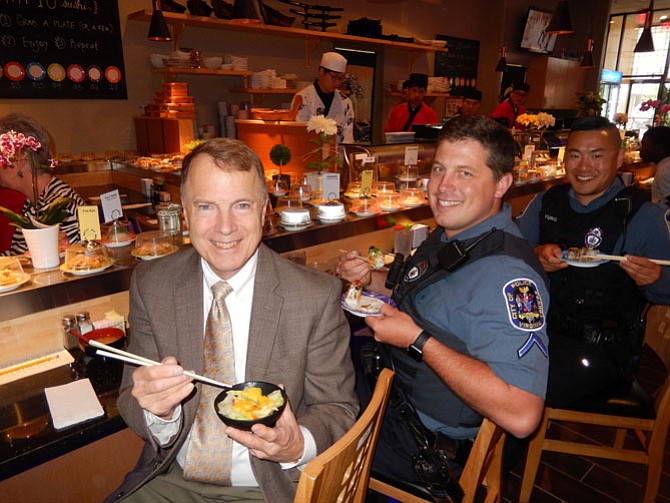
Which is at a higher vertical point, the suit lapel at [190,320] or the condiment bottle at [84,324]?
the suit lapel at [190,320]

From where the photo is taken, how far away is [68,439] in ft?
4.91

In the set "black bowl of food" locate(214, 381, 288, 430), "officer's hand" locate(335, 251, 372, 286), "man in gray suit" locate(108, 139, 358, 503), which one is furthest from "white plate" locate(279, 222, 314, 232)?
"black bowl of food" locate(214, 381, 288, 430)

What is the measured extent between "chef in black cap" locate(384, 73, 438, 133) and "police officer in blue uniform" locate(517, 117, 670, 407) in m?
4.55

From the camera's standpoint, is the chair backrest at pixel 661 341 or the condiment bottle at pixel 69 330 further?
the chair backrest at pixel 661 341

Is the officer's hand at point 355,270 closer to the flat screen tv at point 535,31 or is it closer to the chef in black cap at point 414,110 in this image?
the chef in black cap at point 414,110

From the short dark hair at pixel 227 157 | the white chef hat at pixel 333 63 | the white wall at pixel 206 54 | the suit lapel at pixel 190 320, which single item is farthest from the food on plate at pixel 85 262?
the white wall at pixel 206 54

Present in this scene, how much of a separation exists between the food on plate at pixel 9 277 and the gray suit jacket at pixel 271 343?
51 centimetres

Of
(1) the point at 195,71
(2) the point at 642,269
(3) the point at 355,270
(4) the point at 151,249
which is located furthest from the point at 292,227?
(1) the point at 195,71

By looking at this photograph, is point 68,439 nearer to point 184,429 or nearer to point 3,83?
point 184,429

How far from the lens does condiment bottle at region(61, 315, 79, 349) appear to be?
1987 mm

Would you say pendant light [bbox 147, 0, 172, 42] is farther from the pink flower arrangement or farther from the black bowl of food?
the black bowl of food

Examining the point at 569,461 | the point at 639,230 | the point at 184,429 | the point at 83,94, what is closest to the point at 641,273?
the point at 639,230

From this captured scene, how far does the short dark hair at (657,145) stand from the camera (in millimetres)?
5105

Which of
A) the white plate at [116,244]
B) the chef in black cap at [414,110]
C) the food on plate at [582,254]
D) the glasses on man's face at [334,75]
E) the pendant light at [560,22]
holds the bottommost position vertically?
the food on plate at [582,254]
